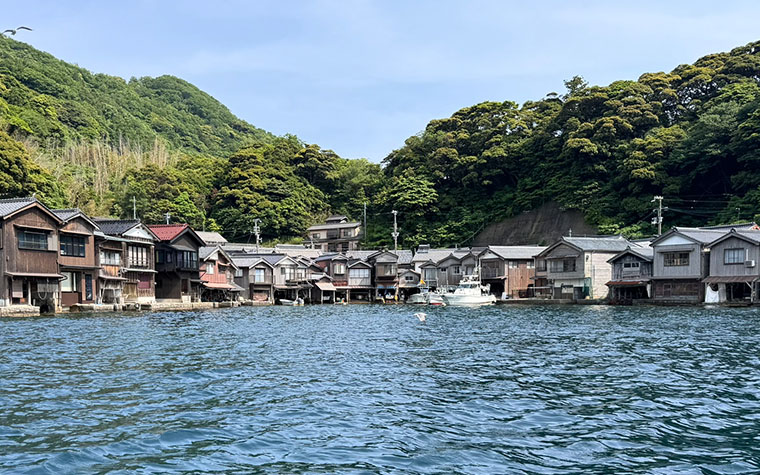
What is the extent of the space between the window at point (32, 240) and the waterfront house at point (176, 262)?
45.2 feet

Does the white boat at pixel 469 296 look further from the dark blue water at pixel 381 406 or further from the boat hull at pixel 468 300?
the dark blue water at pixel 381 406

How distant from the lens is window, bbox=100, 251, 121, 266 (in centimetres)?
4928

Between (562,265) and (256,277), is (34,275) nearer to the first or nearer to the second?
(256,277)

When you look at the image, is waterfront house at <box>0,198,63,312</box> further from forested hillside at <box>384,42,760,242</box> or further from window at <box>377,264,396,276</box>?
forested hillside at <box>384,42,760,242</box>

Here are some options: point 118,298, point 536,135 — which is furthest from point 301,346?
point 536,135

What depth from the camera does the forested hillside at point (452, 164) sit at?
66.5m

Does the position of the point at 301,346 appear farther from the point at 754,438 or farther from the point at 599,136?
the point at 599,136

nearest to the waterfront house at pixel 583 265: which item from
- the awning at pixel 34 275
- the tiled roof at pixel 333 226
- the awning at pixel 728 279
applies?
the awning at pixel 728 279

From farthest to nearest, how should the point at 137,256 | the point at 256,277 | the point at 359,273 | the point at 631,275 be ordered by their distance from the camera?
1. the point at 359,273
2. the point at 256,277
3. the point at 631,275
4. the point at 137,256

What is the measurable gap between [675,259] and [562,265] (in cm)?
1197

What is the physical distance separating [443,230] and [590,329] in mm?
55116

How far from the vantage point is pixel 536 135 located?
82.4m

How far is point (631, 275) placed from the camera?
189 feet

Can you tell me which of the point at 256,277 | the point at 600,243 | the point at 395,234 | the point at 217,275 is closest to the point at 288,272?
the point at 256,277
